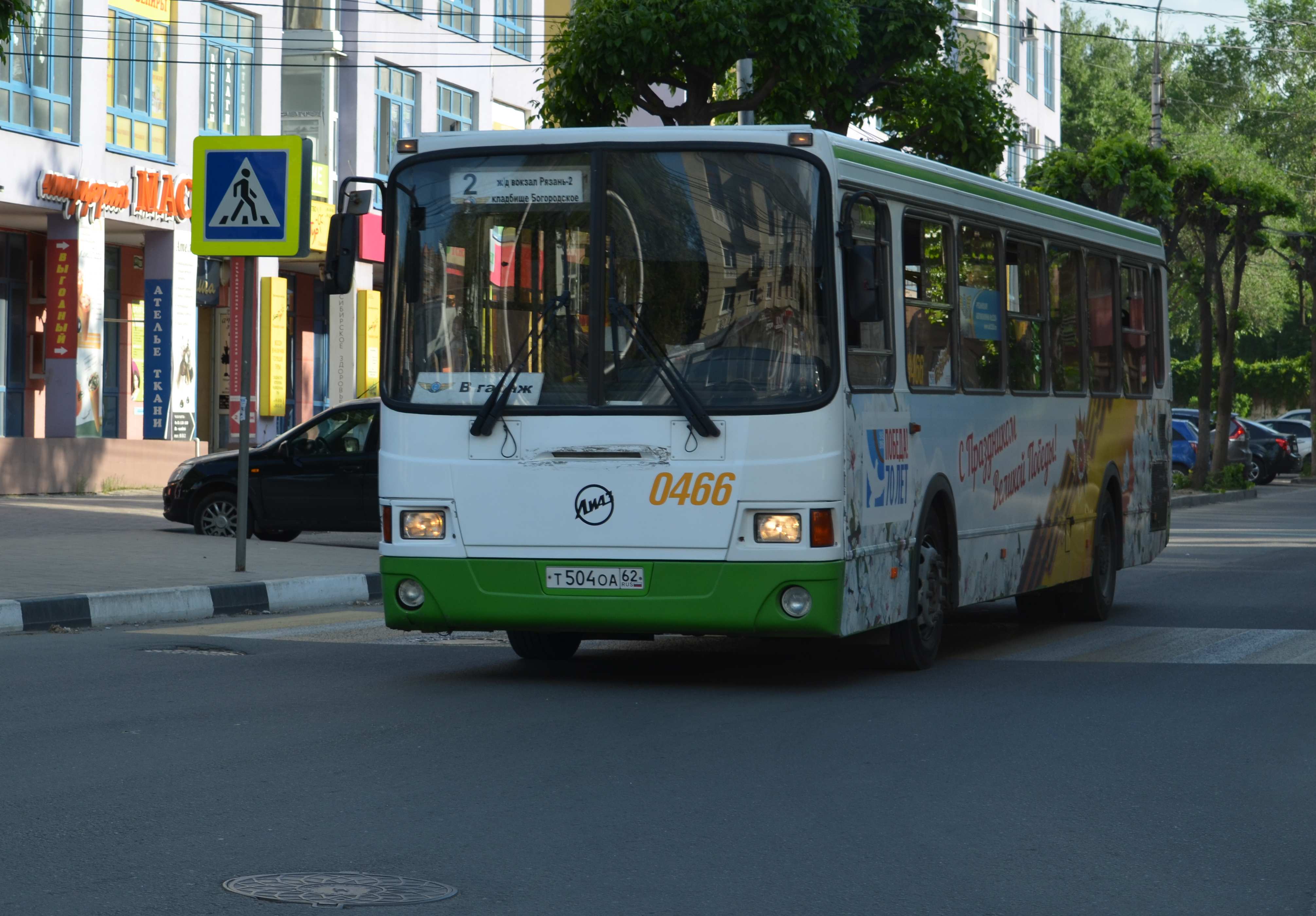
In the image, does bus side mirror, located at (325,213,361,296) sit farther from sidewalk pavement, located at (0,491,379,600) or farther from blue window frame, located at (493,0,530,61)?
blue window frame, located at (493,0,530,61)

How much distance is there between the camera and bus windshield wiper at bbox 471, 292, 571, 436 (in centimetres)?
953

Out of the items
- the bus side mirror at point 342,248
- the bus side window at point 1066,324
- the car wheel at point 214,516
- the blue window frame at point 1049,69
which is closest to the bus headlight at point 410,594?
the bus side mirror at point 342,248

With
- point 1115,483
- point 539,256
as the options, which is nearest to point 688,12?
point 1115,483

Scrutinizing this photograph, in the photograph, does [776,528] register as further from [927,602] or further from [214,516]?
[214,516]

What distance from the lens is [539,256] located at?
9.62m

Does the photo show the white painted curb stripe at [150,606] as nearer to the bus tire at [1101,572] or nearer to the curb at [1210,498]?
the bus tire at [1101,572]

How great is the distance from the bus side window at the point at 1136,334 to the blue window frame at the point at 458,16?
26.5 metres

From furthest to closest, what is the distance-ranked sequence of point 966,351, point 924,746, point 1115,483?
point 1115,483 < point 966,351 < point 924,746

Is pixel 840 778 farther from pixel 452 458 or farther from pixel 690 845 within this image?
pixel 452 458

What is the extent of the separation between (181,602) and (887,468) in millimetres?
5554

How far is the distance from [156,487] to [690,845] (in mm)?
25244

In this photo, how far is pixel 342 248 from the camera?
9984 millimetres

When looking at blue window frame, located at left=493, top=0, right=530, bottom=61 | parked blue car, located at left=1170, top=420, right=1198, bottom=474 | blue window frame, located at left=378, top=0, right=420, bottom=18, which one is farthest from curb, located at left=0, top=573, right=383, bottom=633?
parked blue car, located at left=1170, top=420, right=1198, bottom=474

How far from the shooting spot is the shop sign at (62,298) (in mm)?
29594
